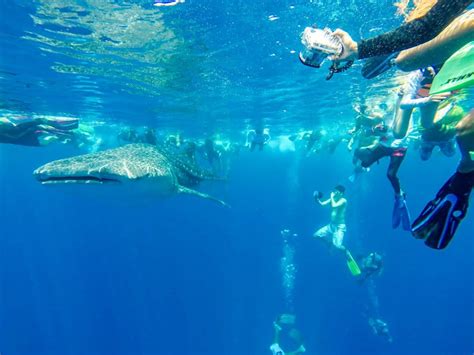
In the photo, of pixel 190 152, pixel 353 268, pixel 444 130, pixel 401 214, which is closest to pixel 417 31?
pixel 401 214

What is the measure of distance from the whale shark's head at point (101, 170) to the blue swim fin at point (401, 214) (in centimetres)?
608

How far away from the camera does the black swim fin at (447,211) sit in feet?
8.27

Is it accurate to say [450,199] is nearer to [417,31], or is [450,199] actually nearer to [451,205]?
[451,205]

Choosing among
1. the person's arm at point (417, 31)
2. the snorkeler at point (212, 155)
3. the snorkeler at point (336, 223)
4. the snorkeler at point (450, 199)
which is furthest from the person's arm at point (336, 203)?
the person's arm at point (417, 31)

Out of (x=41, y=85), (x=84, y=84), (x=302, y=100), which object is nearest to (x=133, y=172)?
(x=84, y=84)

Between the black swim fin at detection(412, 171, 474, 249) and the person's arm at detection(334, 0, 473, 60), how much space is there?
1.16 metres

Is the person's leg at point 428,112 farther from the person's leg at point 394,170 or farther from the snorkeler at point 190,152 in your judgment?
the snorkeler at point 190,152

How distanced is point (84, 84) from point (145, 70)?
3.96 metres

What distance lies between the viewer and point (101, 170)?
6.35 metres

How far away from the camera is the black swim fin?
2.52 m

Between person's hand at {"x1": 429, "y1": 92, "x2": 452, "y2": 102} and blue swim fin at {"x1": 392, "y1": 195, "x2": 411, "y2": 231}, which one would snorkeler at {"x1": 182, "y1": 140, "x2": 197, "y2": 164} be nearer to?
blue swim fin at {"x1": 392, "y1": 195, "x2": 411, "y2": 231}

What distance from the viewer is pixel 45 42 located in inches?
418

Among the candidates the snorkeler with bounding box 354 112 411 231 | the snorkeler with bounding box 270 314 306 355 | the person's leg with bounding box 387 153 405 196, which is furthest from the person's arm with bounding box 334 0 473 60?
the snorkeler with bounding box 270 314 306 355

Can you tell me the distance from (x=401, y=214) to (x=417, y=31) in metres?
6.37
